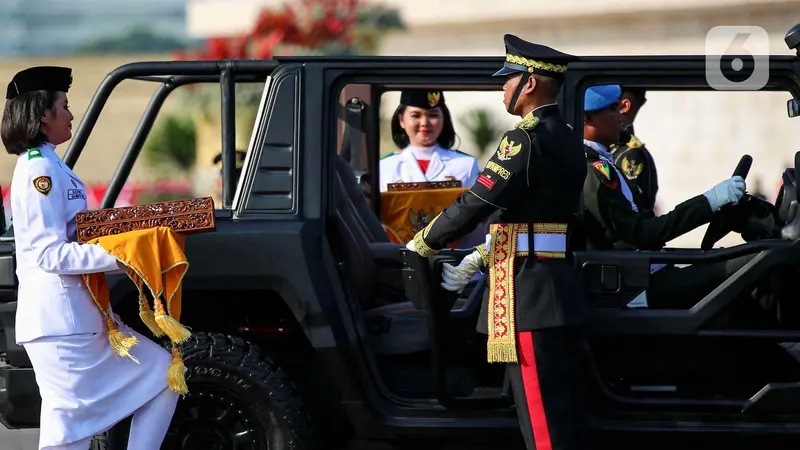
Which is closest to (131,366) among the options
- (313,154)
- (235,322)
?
(235,322)

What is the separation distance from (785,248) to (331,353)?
5.26 feet

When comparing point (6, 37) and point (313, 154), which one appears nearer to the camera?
point (313, 154)

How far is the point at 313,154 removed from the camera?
4.86 metres

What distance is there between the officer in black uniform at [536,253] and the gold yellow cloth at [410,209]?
1.68 meters

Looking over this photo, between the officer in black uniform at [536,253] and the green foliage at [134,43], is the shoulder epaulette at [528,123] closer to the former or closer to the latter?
the officer in black uniform at [536,253]

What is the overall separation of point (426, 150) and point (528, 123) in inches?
106

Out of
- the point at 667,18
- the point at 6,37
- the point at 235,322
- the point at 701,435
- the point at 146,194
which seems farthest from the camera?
the point at 6,37

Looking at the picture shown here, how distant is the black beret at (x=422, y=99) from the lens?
6.89 metres

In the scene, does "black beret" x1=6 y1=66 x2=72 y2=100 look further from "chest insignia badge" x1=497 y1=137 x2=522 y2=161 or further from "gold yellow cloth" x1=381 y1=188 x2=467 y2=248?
"gold yellow cloth" x1=381 y1=188 x2=467 y2=248

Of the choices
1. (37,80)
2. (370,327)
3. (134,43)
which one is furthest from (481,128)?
(134,43)

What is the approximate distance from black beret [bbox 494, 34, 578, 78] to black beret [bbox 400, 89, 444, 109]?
2.29m

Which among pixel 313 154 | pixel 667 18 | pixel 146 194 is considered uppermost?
pixel 667 18

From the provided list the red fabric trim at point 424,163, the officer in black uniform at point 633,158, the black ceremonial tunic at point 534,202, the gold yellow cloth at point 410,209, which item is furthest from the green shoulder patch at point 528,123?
the red fabric trim at point 424,163

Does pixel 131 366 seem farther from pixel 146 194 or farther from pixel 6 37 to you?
pixel 6 37
